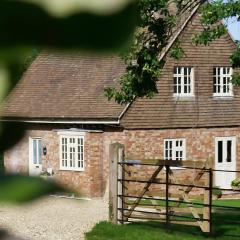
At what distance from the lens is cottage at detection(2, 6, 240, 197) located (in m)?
23.8

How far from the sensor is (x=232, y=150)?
1032 inches

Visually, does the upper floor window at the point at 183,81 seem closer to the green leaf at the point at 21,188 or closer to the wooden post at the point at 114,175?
the wooden post at the point at 114,175

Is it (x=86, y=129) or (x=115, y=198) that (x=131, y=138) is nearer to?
(x=86, y=129)

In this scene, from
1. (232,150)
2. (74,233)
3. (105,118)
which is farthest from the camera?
(232,150)

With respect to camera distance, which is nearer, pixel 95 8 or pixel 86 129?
pixel 95 8

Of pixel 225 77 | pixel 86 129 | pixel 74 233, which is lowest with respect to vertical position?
pixel 74 233

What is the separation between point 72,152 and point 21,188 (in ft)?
82.0

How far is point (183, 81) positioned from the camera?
25.8 metres

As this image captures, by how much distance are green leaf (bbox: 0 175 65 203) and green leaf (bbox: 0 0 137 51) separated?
7 centimetres

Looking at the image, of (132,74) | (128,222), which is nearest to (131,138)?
(128,222)

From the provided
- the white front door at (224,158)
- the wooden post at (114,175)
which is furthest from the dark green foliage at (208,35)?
the white front door at (224,158)

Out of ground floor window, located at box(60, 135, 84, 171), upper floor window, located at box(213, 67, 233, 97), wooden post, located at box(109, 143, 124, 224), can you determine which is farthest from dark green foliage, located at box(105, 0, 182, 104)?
upper floor window, located at box(213, 67, 233, 97)

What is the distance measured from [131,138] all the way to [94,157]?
1.38 metres

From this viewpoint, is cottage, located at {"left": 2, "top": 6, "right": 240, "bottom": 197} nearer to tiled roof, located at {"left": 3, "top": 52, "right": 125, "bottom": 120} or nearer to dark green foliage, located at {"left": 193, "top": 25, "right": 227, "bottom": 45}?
tiled roof, located at {"left": 3, "top": 52, "right": 125, "bottom": 120}
